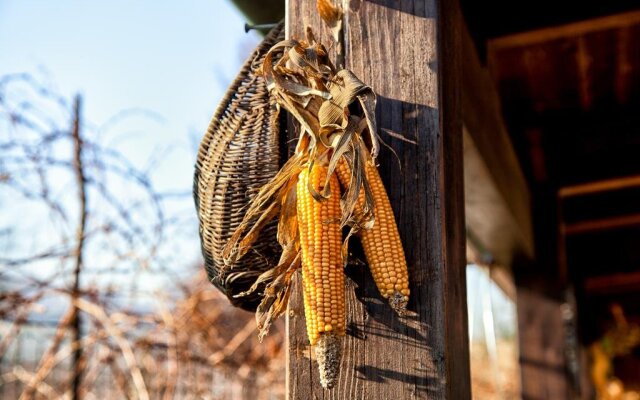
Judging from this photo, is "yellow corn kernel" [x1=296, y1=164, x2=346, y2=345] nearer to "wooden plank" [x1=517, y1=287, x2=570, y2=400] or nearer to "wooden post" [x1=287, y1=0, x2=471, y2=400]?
"wooden post" [x1=287, y1=0, x2=471, y2=400]

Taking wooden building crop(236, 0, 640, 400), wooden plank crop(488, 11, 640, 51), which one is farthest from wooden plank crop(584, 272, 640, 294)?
wooden plank crop(488, 11, 640, 51)

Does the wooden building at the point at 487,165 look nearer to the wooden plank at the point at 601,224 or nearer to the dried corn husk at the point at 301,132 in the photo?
the wooden plank at the point at 601,224

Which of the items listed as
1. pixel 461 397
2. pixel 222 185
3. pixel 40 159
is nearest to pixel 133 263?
pixel 40 159

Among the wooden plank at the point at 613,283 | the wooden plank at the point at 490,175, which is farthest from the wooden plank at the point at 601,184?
the wooden plank at the point at 613,283

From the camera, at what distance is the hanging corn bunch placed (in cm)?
122

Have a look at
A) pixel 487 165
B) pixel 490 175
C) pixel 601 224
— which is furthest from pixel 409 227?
pixel 601 224

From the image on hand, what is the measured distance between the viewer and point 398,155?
1.45 metres

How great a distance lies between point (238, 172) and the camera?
5.03 ft

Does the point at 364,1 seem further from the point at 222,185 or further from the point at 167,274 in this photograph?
the point at 167,274

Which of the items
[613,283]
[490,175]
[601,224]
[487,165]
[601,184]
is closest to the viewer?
[487,165]

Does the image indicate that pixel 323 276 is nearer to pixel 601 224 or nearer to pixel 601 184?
pixel 601 184

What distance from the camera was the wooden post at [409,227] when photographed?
136 centimetres

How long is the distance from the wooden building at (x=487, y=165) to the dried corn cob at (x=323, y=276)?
185mm

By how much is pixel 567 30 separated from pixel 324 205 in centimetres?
202
